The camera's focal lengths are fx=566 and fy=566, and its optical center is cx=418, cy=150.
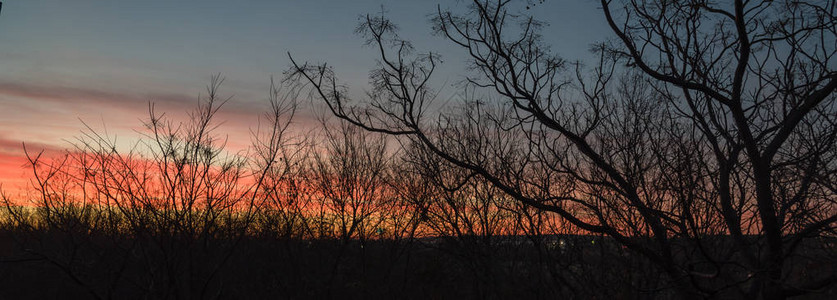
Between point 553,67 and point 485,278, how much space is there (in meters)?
9.95

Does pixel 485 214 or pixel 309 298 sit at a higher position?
pixel 485 214

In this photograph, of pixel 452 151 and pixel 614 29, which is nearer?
pixel 614 29

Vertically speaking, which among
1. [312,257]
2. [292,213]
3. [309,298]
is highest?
[292,213]

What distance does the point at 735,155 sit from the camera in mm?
7684

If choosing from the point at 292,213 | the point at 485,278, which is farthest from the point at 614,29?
the point at 292,213

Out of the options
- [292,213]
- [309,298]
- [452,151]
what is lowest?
[309,298]

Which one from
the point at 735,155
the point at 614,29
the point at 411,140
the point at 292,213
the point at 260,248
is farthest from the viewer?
the point at 260,248

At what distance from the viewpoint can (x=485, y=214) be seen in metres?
17.2

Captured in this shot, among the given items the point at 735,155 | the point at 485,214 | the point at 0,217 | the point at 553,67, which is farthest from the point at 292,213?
the point at 735,155

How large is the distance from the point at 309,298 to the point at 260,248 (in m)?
3.62

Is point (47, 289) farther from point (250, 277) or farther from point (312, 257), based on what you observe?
point (312, 257)

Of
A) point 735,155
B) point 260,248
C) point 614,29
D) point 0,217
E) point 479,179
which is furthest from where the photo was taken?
point 260,248

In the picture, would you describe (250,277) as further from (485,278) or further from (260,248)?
(485,278)

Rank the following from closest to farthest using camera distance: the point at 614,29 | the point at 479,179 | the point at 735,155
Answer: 1. the point at 614,29
2. the point at 735,155
3. the point at 479,179
